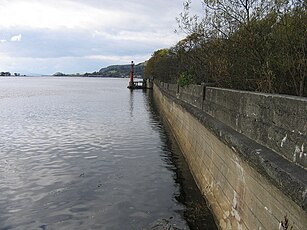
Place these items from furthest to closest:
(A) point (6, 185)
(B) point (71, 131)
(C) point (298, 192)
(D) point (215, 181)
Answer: (B) point (71, 131) → (A) point (6, 185) → (D) point (215, 181) → (C) point (298, 192)

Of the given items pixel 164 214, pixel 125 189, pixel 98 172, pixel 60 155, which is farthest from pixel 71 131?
pixel 164 214

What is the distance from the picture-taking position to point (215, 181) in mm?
8555

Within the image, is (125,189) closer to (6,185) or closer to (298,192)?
(6,185)

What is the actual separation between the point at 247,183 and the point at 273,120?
1292mm

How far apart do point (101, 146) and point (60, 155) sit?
2564mm

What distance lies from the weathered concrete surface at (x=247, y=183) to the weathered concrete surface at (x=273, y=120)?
0.45 ft

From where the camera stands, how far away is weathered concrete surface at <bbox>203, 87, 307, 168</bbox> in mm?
4194

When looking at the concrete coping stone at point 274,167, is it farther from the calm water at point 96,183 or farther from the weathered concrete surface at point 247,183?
the calm water at point 96,183

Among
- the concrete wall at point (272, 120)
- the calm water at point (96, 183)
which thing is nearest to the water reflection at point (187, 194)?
the calm water at point (96, 183)

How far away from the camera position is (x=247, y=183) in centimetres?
588

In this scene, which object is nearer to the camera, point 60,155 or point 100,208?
point 100,208

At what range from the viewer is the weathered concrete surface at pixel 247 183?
3.93m

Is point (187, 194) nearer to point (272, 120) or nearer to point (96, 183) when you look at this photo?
point (96, 183)

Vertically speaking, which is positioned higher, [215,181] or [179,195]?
[215,181]
